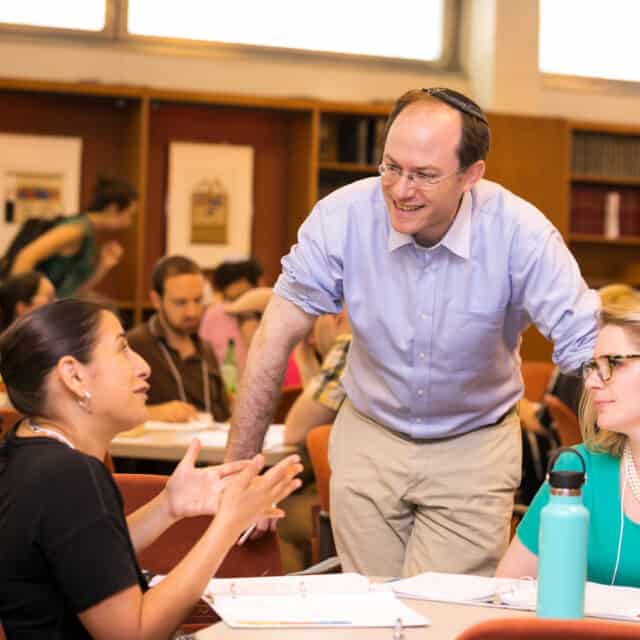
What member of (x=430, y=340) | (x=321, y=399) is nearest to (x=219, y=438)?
(x=321, y=399)

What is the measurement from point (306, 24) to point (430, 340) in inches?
226

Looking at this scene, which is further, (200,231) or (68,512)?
(200,231)

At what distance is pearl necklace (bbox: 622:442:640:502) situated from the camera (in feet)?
7.80

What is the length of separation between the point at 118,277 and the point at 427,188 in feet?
17.4

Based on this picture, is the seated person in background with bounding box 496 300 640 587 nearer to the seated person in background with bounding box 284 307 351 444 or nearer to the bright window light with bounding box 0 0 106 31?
the seated person in background with bounding box 284 307 351 444

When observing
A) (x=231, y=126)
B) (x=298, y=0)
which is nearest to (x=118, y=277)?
(x=231, y=126)

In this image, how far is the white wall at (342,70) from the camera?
7.65m

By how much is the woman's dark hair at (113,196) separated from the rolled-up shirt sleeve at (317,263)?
434 centimetres

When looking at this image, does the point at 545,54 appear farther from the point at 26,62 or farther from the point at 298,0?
the point at 26,62

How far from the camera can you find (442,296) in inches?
112

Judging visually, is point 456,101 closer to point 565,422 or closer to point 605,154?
point 565,422

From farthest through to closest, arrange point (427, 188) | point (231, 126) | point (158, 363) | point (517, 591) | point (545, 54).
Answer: point (545, 54) < point (231, 126) < point (158, 363) < point (427, 188) < point (517, 591)

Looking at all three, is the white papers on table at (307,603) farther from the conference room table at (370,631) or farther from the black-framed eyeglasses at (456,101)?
the black-framed eyeglasses at (456,101)

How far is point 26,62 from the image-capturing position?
756 centimetres
